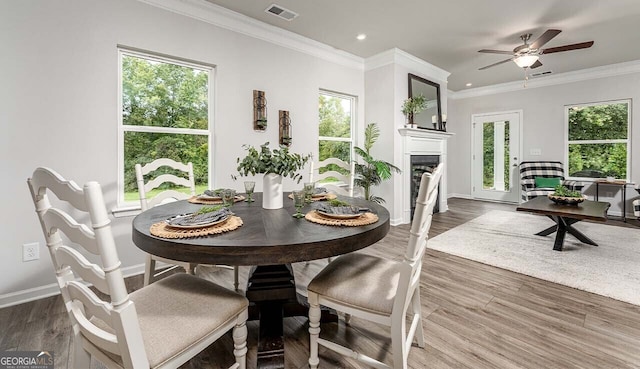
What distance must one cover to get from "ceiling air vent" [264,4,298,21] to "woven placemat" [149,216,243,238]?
2.66m

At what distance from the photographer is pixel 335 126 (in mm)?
4430

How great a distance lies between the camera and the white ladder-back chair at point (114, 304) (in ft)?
2.43

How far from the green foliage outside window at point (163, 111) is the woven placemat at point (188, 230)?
177cm

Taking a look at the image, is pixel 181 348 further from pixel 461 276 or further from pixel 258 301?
pixel 461 276

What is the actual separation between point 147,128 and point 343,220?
232cm

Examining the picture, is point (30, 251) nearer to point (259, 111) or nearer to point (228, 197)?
point (228, 197)

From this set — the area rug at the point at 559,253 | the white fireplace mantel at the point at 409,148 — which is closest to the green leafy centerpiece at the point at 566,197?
the area rug at the point at 559,253

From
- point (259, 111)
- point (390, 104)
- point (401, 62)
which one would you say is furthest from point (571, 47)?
point (259, 111)

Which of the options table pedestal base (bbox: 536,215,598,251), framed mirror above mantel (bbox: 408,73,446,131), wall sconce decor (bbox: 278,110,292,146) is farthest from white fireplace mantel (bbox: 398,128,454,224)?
wall sconce decor (bbox: 278,110,292,146)

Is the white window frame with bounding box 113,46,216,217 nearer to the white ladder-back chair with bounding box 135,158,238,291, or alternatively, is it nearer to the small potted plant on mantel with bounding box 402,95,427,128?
the white ladder-back chair with bounding box 135,158,238,291

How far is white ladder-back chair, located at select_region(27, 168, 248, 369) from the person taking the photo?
2.43ft

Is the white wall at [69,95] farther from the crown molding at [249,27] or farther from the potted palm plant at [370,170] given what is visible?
the potted palm plant at [370,170]

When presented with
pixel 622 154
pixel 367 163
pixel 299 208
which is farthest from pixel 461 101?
pixel 299 208

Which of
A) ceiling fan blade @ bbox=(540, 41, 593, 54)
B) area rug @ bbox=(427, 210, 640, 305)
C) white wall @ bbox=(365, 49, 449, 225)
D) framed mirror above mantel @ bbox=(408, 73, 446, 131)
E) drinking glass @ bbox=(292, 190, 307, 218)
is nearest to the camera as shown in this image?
drinking glass @ bbox=(292, 190, 307, 218)
